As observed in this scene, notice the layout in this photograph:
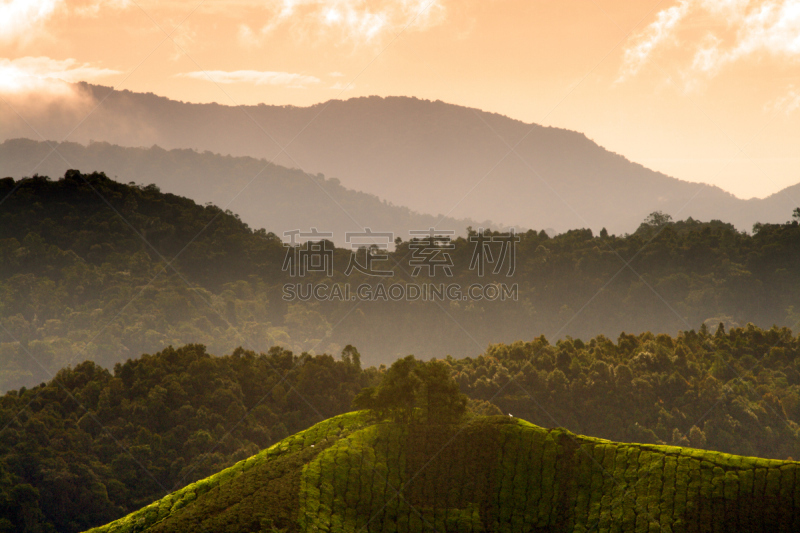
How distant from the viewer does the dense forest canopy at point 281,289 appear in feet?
184

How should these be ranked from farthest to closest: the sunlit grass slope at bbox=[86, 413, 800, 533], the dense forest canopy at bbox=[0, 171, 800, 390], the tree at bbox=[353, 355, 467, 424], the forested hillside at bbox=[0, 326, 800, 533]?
the dense forest canopy at bbox=[0, 171, 800, 390] < the forested hillside at bbox=[0, 326, 800, 533] < the tree at bbox=[353, 355, 467, 424] < the sunlit grass slope at bbox=[86, 413, 800, 533]

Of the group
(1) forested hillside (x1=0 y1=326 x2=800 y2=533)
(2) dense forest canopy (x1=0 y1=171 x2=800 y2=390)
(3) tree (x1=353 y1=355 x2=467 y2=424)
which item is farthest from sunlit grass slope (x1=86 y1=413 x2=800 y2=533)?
(2) dense forest canopy (x1=0 y1=171 x2=800 y2=390)

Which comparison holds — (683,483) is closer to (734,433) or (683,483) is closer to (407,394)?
(407,394)

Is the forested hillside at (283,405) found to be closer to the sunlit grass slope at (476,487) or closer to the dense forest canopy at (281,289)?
the sunlit grass slope at (476,487)

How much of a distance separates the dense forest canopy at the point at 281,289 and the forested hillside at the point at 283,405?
3152 centimetres

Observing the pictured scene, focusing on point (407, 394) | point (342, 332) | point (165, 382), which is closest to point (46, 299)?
point (342, 332)

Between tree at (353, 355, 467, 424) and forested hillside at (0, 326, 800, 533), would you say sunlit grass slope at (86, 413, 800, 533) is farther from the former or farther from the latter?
forested hillside at (0, 326, 800, 533)

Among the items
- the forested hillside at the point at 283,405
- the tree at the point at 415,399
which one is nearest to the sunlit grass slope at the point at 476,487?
the tree at the point at 415,399

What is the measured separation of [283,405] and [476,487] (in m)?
14.5

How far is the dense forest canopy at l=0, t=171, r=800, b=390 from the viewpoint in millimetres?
56125

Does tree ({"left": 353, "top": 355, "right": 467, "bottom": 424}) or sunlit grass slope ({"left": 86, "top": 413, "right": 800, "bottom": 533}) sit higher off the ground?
tree ({"left": 353, "top": 355, "right": 467, "bottom": 424})

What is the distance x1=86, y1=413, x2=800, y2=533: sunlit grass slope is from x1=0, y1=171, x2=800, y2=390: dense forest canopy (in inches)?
1920

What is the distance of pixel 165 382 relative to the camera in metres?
23.5

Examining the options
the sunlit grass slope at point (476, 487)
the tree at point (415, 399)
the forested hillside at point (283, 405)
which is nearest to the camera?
the sunlit grass slope at point (476, 487)
